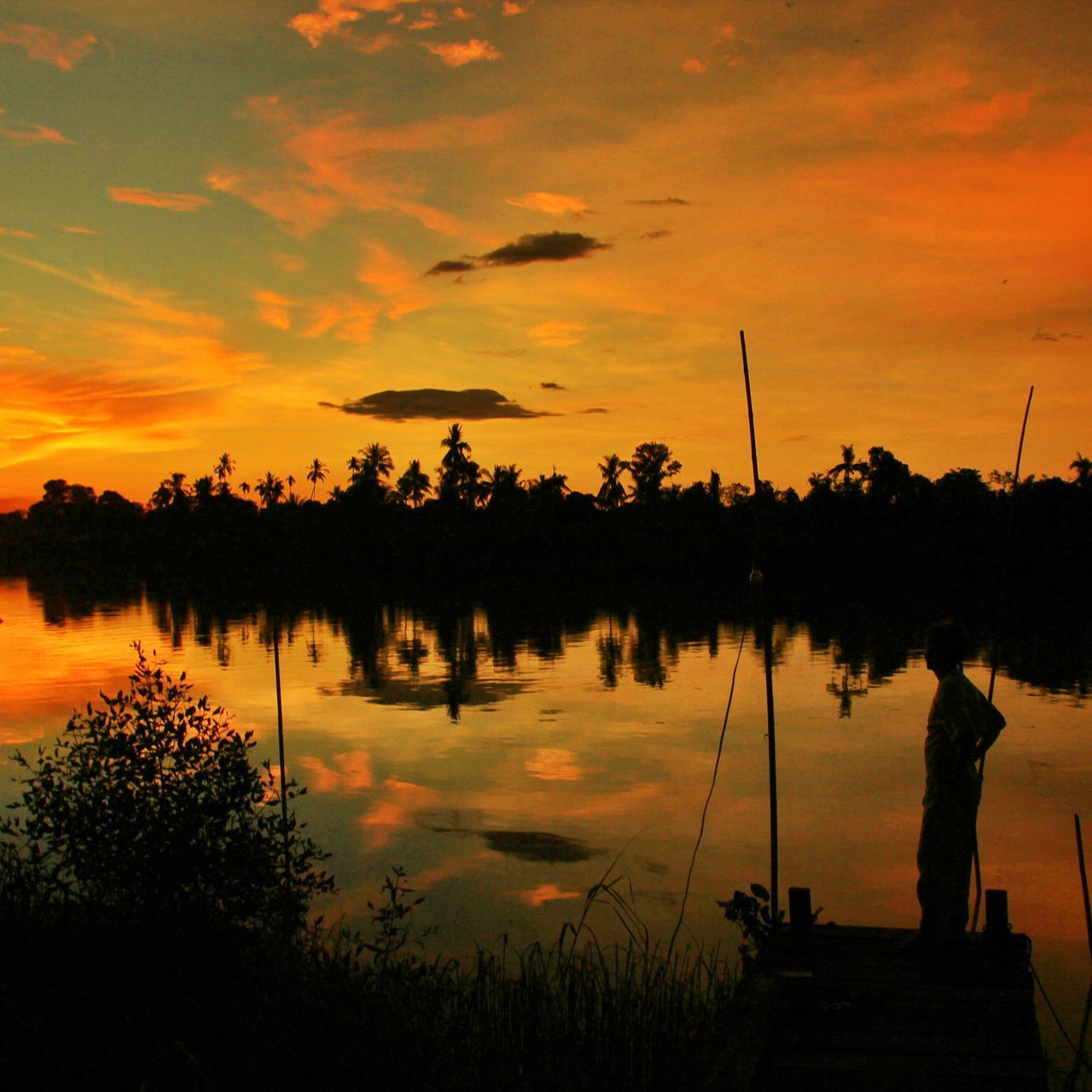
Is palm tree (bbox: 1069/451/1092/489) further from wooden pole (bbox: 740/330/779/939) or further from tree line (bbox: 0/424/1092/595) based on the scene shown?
→ wooden pole (bbox: 740/330/779/939)

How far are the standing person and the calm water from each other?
1735 mm

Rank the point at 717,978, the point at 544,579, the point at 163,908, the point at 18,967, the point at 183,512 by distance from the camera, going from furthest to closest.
Answer: the point at 183,512
the point at 544,579
the point at 717,978
the point at 163,908
the point at 18,967

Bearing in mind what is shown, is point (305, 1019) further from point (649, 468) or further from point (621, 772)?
point (649, 468)

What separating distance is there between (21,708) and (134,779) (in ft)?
51.7

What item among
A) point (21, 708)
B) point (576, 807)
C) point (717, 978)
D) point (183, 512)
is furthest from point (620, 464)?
point (717, 978)

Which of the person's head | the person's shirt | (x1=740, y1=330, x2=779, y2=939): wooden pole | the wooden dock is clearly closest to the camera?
the wooden dock

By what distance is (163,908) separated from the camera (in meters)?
6.76

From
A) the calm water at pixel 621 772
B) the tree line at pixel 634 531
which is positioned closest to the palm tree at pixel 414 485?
the tree line at pixel 634 531

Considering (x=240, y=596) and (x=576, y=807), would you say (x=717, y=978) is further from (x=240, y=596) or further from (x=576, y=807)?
(x=240, y=596)

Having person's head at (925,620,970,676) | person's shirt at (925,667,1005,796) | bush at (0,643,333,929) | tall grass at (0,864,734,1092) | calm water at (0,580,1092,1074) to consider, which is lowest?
calm water at (0,580,1092,1074)

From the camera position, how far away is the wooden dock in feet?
16.0

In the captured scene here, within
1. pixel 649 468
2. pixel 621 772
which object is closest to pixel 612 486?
pixel 649 468

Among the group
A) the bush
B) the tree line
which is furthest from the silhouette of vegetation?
the bush

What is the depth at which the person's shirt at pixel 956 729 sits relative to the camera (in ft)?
18.5
